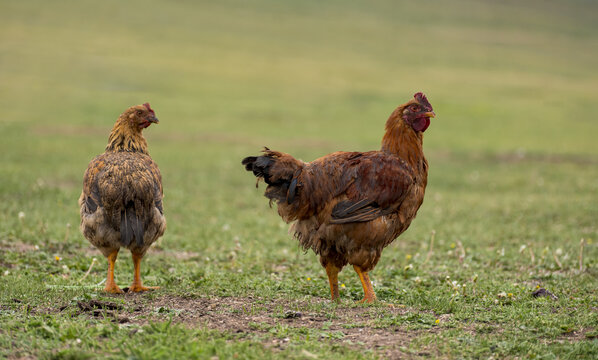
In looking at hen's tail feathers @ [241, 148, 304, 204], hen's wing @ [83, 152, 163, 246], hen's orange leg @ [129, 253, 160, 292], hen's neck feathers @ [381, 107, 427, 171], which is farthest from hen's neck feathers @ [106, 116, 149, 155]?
hen's neck feathers @ [381, 107, 427, 171]

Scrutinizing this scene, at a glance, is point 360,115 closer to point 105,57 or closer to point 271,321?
point 105,57

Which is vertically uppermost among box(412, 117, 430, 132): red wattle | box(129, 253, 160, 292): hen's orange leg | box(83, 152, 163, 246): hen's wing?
box(412, 117, 430, 132): red wattle

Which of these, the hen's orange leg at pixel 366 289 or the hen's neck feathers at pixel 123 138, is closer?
the hen's orange leg at pixel 366 289

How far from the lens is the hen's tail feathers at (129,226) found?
25.0 feet

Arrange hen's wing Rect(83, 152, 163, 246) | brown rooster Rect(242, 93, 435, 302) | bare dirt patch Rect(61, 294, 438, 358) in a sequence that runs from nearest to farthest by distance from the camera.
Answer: bare dirt patch Rect(61, 294, 438, 358), brown rooster Rect(242, 93, 435, 302), hen's wing Rect(83, 152, 163, 246)

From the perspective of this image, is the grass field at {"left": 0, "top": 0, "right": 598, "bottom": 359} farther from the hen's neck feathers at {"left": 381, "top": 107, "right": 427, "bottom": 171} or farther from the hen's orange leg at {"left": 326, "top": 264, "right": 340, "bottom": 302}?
the hen's neck feathers at {"left": 381, "top": 107, "right": 427, "bottom": 171}

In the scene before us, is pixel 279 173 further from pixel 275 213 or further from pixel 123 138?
pixel 275 213

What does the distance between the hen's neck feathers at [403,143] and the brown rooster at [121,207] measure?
2.89 metres

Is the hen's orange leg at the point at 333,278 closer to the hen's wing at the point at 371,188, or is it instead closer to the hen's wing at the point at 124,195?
the hen's wing at the point at 371,188

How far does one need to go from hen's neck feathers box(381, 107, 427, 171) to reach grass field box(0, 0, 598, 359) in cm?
160

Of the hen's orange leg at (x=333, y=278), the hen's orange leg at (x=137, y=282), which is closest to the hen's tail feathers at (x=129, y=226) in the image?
the hen's orange leg at (x=137, y=282)

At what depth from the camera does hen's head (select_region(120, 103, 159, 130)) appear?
8.70 meters

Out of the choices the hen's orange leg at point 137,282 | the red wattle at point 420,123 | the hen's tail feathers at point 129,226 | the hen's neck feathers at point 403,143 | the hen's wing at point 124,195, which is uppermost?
the red wattle at point 420,123

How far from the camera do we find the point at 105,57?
49.7 m
